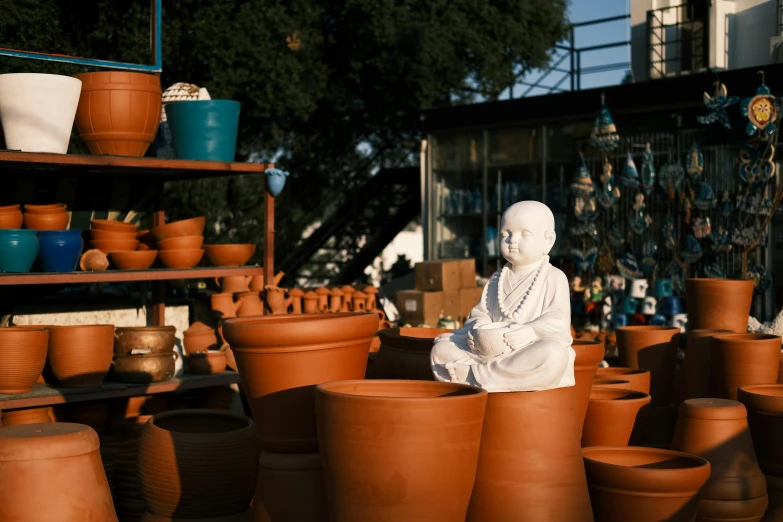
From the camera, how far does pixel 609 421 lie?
378cm

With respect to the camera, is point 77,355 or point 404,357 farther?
point 77,355

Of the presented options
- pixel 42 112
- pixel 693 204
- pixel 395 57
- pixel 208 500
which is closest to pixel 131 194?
pixel 42 112

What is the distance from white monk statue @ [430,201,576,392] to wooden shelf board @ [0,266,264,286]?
2730 mm

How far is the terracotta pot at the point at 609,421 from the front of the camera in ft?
12.4

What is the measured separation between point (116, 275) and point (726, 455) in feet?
11.0

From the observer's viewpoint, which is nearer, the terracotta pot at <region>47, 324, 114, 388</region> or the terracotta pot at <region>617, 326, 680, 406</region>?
the terracotta pot at <region>617, 326, 680, 406</region>

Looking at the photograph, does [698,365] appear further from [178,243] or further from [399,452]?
[178,243]

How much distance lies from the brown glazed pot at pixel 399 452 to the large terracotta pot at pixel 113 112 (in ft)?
10.4

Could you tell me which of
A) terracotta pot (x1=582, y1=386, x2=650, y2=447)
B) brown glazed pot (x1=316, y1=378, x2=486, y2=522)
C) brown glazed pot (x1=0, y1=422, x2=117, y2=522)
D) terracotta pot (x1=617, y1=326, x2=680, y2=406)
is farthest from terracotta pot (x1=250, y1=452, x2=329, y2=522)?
terracotta pot (x1=617, y1=326, x2=680, y2=406)

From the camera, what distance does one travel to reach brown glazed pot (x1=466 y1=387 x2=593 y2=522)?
287 centimetres

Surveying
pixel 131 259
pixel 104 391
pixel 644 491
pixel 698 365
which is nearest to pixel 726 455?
pixel 644 491

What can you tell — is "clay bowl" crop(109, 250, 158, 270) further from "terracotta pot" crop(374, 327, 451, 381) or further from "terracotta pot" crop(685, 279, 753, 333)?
"terracotta pot" crop(685, 279, 753, 333)

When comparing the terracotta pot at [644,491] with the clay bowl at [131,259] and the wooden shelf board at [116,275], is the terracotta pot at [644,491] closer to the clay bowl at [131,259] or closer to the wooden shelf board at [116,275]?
the wooden shelf board at [116,275]

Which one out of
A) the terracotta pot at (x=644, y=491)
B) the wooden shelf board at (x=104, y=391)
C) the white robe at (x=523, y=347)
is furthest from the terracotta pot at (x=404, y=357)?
the wooden shelf board at (x=104, y=391)
